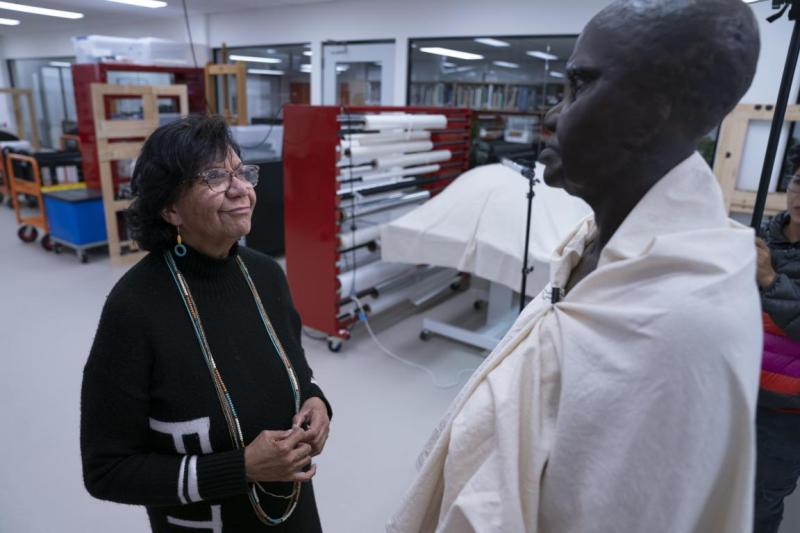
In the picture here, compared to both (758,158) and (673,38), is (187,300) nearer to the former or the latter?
(673,38)

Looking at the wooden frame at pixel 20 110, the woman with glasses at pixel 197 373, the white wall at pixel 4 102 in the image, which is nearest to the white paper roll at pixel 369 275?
the woman with glasses at pixel 197 373

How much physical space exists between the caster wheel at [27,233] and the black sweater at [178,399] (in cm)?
567

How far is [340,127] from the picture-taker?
116 inches

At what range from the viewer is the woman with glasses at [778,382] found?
1.30 m

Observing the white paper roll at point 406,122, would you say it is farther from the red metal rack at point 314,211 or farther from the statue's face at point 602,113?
the statue's face at point 602,113

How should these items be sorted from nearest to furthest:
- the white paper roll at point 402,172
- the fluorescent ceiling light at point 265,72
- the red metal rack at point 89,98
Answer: the white paper roll at point 402,172, the red metal rack at point 89,98, the fluorescent ceiling light at point 265,72

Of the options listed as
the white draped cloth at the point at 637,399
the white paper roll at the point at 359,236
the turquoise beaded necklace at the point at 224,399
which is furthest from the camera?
the white paper roll at the point at 359,236

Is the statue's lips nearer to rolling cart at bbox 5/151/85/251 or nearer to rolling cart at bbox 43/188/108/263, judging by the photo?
rolling cart at bbox 43/188/108/263

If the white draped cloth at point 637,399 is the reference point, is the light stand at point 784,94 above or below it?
above

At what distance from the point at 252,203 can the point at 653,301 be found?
92 cm

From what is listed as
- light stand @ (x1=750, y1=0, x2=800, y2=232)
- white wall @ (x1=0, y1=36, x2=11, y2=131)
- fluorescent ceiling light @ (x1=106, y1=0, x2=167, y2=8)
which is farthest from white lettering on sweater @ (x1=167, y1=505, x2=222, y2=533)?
white wall @ (x1=0, y1=36, x2=11, y2=131)

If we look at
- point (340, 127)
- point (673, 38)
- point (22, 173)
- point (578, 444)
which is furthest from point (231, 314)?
point (22, 173)

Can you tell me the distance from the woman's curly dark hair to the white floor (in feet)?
4.82

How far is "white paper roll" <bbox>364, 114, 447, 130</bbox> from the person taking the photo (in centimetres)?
305
